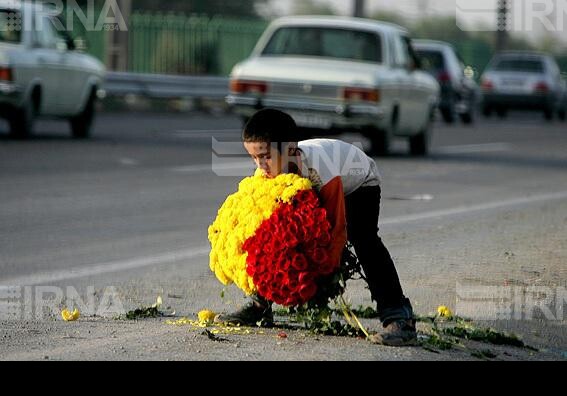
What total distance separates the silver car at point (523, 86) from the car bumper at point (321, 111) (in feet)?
67.9

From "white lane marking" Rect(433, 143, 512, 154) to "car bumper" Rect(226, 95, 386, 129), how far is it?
12.5 feet

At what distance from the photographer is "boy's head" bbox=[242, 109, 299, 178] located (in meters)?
6.95

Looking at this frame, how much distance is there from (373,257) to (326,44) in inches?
530

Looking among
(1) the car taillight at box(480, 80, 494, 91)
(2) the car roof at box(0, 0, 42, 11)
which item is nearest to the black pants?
(2) the car roof at box(0, 0, 42, 11)

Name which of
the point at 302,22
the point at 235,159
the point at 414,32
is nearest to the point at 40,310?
the point at 235,159

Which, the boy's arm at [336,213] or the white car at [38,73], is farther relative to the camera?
the white car at [38,73]

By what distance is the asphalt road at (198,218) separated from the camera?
905cm

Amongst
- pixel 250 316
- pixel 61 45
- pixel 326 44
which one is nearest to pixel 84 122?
pixel 61 45

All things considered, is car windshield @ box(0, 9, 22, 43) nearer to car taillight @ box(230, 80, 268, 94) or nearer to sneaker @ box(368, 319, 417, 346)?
car taillight @ box(230, 80, 268, 94)

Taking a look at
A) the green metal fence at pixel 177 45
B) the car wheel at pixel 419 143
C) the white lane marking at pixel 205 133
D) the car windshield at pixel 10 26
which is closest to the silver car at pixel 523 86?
the green metal fence at pixel 177 45

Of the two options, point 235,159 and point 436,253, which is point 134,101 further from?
point 436,253

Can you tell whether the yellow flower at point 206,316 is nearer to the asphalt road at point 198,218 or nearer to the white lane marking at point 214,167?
the asphalt road at point 198,218

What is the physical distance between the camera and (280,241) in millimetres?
7051

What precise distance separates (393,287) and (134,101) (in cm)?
2577
